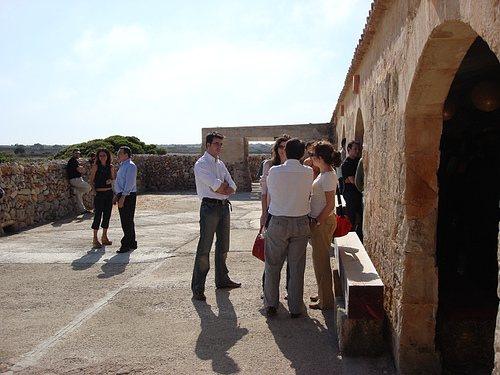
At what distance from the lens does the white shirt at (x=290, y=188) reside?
4090 millimetres

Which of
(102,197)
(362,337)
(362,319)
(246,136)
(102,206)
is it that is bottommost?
(362,337)

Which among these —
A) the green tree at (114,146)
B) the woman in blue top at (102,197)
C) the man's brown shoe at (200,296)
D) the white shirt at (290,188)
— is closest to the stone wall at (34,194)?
the woman in blue top at (102,197)

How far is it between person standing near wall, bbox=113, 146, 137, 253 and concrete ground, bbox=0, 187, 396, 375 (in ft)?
0.95

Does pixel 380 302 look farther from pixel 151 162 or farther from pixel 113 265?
pixel 151 162

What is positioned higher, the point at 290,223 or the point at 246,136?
the point at 246,136

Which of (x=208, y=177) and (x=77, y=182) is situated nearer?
(x=208, y=177)

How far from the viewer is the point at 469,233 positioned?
15.7 feet

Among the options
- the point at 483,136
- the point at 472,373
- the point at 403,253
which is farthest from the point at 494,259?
the point at 403,253

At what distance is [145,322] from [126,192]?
120 inches

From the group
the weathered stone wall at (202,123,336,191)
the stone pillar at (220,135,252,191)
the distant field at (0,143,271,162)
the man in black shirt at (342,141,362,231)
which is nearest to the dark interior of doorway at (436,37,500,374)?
the man in black shirt at (342,141,362,231)

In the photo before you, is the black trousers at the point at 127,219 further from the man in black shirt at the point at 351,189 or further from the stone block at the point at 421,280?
the stone block at the point at 421,280

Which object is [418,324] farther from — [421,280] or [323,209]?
[323,209]

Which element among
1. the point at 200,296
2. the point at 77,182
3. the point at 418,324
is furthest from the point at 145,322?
the point at 77,182

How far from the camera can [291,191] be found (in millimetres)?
4094
